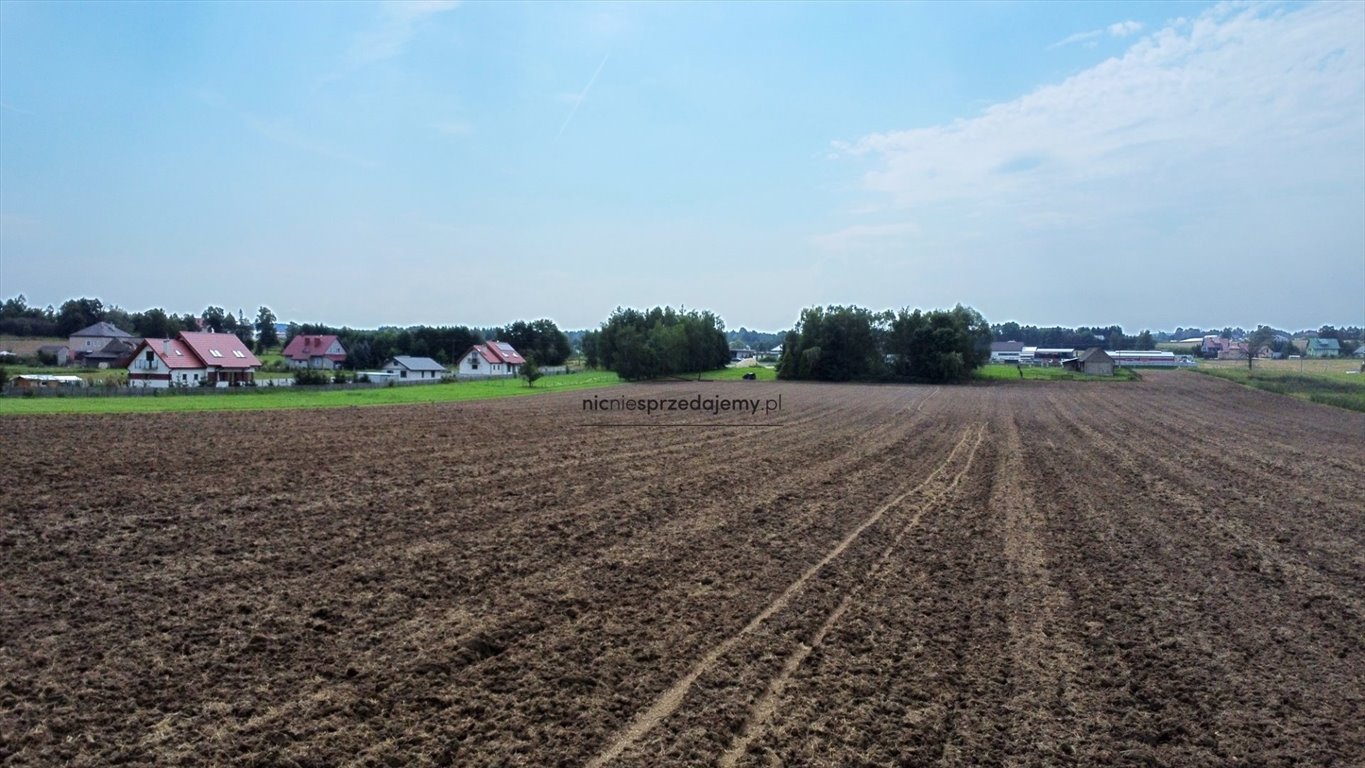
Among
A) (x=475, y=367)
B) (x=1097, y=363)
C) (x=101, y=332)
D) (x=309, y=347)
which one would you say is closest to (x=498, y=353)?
(x=475, y=367)

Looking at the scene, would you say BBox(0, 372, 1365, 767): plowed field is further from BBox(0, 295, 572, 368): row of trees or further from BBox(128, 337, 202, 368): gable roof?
BBox(0, 295, 572, 368): row of trees

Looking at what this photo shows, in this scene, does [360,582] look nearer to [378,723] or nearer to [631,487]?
[378,723]

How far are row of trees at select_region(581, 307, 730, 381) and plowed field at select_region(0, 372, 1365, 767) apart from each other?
61.0 metres

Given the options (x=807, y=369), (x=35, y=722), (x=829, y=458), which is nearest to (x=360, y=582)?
(x=35, y=722)

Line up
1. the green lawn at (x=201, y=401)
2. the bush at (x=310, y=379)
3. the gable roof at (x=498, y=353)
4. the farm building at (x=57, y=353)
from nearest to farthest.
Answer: the green lawn at (x=201, y=401) → the bush at (x=310, y=379) → the farm building at (x=57, y=353) → the gable roof at (x=498, y=353)

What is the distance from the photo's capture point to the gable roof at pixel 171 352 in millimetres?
49094

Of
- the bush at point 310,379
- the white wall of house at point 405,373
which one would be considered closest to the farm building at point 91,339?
the white wall of house at point 405,373

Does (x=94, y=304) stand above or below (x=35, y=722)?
above

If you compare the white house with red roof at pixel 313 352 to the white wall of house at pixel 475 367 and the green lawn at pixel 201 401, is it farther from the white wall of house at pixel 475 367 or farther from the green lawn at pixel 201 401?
the green lawn at pixel 201 401

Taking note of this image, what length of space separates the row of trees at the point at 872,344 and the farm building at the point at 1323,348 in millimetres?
104099

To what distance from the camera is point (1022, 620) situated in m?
7.59

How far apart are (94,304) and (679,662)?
11577 centimetres

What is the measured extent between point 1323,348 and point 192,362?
18495 centimetres

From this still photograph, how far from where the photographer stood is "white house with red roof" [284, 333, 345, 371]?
8625 cm
